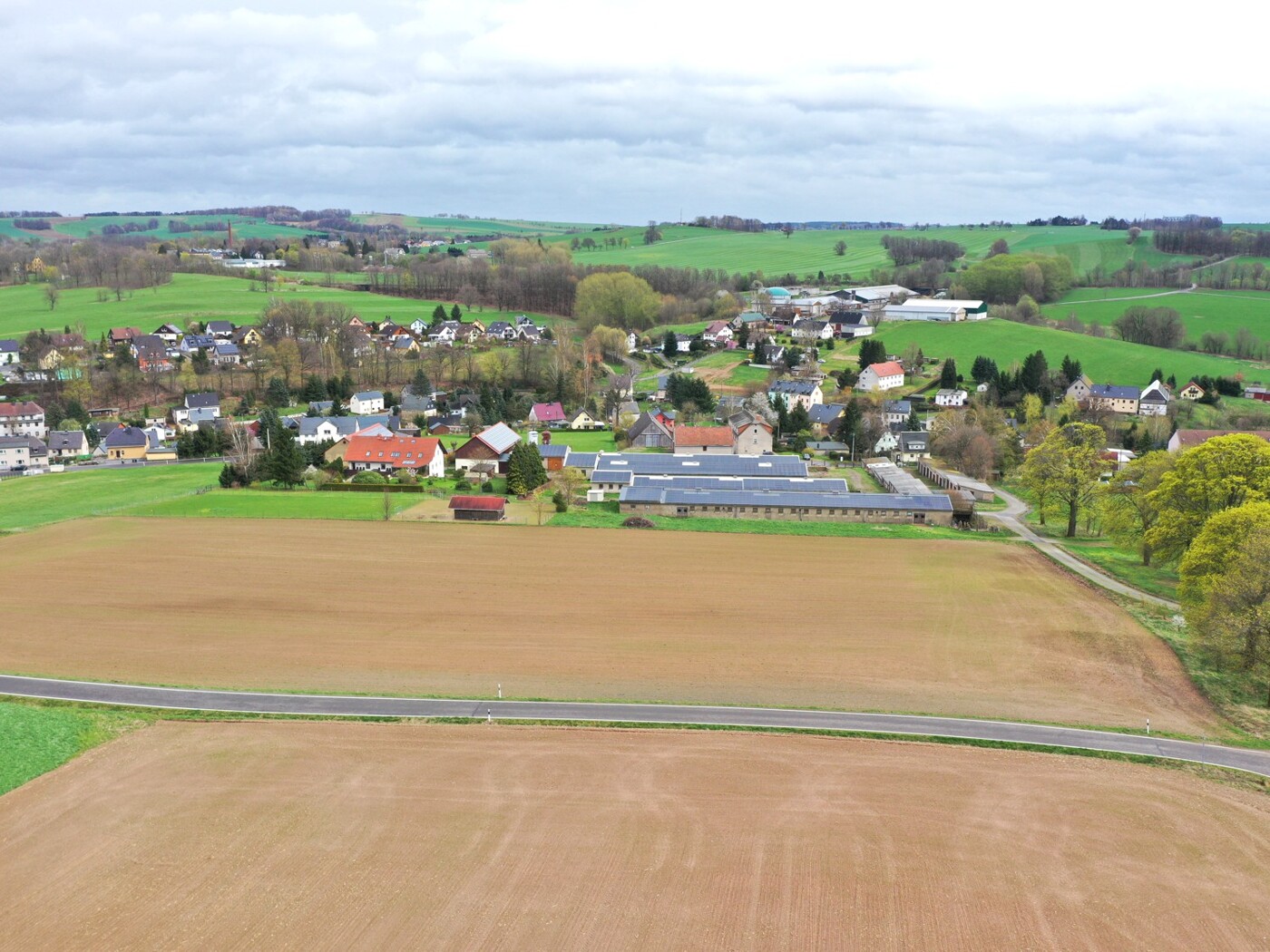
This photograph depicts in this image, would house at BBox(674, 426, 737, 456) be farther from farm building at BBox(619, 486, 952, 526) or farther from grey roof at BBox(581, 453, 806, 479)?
farm building at BBox(619, 486, 952, 526)

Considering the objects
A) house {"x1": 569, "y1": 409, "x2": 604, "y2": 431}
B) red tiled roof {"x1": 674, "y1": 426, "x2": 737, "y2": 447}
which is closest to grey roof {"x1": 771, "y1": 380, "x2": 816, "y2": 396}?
house {"x1": 569, "y1": 409, "x2": 604, "y2": 431}

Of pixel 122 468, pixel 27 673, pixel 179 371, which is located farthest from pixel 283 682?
A: pixel 179 371

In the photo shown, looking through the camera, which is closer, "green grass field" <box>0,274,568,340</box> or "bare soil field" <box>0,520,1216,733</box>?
"bare soil field" <box>0,520,1216,733</box>

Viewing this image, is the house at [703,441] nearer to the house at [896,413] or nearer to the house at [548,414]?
the house at [548,414]

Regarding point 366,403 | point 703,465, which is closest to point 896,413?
point 703,465

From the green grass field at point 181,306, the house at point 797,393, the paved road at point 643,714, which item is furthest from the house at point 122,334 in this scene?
the paved road at point 643,714
